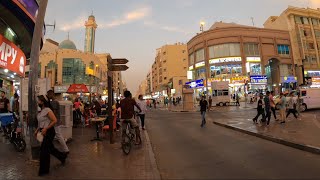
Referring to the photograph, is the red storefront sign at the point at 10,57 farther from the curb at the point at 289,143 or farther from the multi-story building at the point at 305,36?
the multi-story building at the point at 305,36

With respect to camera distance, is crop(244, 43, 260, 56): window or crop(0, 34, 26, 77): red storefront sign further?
crop(244, 43, 260, 56): window

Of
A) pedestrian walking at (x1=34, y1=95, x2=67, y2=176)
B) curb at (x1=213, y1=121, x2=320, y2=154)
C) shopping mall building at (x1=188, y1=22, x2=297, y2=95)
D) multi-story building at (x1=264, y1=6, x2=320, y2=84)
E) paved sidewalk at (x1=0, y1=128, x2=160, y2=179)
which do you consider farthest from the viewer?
multi-story building at (x1=264, y1=6, x2=320, y2=84)

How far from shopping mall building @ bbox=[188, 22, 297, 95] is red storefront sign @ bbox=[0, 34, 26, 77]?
1789 inches

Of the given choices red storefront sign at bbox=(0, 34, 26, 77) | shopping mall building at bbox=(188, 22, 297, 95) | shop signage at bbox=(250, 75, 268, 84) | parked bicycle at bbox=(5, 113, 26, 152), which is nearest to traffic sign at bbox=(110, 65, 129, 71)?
parked bicycle at bbox=(5, 113, 26, 152)

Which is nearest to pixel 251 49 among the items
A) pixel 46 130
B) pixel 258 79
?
pixel 258 79

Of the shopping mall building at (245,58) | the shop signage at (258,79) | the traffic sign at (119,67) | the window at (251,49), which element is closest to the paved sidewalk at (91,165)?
the traffic sign at (119,67)

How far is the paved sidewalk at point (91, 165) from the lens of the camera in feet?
20.6

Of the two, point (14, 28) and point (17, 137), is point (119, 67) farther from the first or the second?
point (14, 28)

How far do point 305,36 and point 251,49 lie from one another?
13860mm

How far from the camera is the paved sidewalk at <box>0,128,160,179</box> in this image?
20.6ft

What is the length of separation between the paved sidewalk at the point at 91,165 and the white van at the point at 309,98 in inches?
839

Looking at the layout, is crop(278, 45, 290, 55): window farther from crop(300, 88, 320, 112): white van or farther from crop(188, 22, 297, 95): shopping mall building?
crop(300, 88, 320, 112): white van

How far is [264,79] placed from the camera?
56938 millimetres

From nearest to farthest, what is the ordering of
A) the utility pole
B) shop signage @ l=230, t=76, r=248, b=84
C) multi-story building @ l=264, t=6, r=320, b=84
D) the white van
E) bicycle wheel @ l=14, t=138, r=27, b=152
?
the utility pole < bicycle wheel @ l=14, t=138, r=27, b=152 < the white van < shop signage @ l=230, t=76, r=248, b=84 < multi-story building @ l=264, t=6, r=320, b=84
